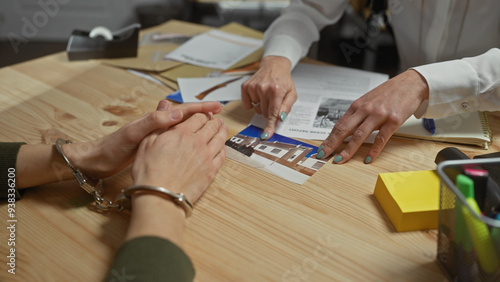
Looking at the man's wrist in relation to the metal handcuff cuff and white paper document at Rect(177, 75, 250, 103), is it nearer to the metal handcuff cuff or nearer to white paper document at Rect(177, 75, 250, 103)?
white paper document at Rect(177, 75, 250, 103)

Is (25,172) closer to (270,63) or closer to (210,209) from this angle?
(210,209)

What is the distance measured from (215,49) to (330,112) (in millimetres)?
561

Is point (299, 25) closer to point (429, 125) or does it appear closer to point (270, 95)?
point (270, 95)

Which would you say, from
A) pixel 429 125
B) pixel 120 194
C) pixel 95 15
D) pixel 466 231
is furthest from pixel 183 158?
pixel 95 15

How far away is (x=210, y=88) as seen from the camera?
1109mm

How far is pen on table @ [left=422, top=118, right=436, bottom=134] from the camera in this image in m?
0.87

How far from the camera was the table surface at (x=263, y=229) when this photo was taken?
0.57 metres

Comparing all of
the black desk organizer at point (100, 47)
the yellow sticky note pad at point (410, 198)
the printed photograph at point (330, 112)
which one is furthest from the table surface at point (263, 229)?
the black desk organizer at point (100, 47)

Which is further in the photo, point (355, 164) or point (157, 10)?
point (157, 10)

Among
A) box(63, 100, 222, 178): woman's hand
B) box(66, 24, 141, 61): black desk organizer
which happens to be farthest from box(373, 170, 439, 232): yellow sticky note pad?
box(66, 24, 141, 61): black desk organizer

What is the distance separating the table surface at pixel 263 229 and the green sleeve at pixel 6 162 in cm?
4

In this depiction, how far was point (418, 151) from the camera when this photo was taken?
82cm

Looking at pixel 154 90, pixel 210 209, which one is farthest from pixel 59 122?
pixel 210 209

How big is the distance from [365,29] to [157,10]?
206 cm
